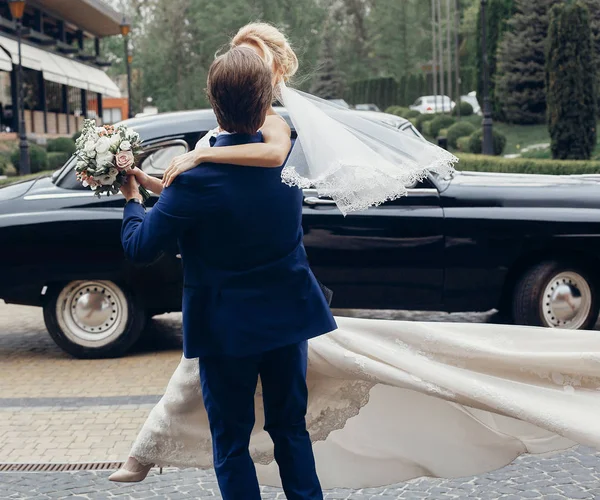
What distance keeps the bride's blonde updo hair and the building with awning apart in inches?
1136

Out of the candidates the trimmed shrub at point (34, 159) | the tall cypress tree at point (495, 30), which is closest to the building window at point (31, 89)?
the trimmed shrub at point (34, 159)

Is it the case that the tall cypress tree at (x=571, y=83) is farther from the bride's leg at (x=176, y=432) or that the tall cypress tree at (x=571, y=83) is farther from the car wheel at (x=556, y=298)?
the bride's leg at (x=176, y=432)

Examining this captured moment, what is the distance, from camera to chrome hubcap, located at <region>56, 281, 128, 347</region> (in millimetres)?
7520

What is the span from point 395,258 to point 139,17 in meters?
72.1

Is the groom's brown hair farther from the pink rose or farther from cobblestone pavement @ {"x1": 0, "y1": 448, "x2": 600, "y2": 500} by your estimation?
cobblestone pavement @ {"x1": 0, "y1": 448, "x2": 600, "y2": 500}

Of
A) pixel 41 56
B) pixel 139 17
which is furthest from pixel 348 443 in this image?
pixel 139 17

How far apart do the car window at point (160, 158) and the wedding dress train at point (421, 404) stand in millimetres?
3750

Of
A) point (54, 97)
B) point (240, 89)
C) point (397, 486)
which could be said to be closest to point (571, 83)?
point (397, 486)

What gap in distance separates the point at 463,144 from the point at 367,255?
26.1 metres

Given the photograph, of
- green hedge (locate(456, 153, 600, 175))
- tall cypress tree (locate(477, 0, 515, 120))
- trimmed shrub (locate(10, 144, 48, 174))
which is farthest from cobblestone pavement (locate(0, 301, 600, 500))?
tall cypress tree (locate(477, 0, 515, 120))

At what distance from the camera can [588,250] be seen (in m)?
7.53

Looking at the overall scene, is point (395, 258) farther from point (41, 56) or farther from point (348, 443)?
point (41, 56)

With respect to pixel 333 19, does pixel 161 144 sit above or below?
below

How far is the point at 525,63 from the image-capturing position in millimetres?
35781
